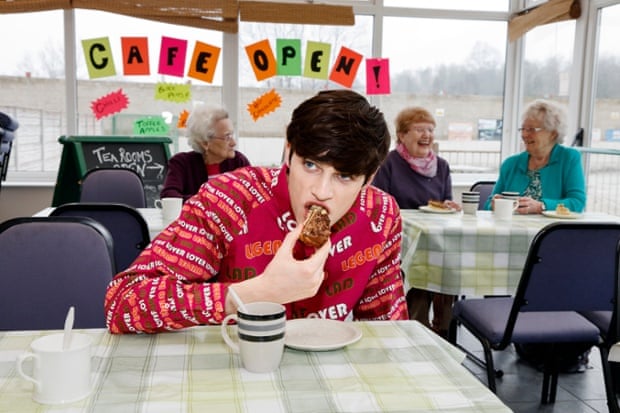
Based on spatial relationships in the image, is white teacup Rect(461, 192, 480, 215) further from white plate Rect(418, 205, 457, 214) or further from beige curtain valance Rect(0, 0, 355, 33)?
beige curtain valance Rect(0, 0, 355, 33)

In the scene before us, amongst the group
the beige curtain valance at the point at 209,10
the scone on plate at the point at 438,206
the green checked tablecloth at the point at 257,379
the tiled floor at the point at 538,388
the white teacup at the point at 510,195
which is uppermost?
the beige curtain valance at the point at 209,10

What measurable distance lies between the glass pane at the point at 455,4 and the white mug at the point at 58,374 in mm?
5004

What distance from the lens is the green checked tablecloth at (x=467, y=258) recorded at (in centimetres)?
254

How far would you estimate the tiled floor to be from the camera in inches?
99.4

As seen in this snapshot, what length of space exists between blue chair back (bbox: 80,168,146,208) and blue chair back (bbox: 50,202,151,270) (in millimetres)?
1347

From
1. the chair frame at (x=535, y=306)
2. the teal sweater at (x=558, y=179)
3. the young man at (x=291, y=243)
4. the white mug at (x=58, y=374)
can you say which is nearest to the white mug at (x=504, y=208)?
the teal sweater at (x=558, y=179)

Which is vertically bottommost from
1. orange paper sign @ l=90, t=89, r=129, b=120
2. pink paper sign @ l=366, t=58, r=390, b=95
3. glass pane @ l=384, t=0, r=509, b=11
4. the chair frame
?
the chair frame

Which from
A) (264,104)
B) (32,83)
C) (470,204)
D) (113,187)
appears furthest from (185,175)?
(32,83)

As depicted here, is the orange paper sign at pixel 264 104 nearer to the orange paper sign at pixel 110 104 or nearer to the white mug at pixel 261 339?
the orange paper sign at pixel 110 104

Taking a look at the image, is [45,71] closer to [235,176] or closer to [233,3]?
[233,3]

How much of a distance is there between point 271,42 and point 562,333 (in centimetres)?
370

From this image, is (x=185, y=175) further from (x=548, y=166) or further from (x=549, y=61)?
(x=549, y=61)

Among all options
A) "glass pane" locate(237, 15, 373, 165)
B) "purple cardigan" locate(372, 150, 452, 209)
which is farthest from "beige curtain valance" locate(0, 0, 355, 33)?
"purple cardigan" locate(372, 150, 452, 209)

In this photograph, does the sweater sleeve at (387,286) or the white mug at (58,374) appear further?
the sweater sleeve at (387,286)
